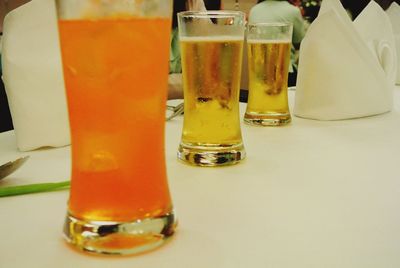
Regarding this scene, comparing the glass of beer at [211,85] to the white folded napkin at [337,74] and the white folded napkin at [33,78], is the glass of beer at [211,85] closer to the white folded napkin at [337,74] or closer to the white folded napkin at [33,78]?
the white folded napkin at [33,78]

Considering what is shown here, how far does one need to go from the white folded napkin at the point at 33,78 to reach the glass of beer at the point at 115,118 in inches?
18.4

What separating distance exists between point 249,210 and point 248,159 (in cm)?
28

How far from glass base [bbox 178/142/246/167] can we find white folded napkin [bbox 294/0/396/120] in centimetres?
46

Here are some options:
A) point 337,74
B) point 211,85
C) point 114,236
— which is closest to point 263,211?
point 114,236

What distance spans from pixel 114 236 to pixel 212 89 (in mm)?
430

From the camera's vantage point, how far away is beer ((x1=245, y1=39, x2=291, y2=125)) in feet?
3.79

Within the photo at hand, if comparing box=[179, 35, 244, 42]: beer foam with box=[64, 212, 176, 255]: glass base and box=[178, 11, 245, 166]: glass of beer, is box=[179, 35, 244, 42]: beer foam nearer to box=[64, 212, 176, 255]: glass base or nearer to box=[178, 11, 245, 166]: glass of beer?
box=[178, 11, 245, 166]: glass of beer

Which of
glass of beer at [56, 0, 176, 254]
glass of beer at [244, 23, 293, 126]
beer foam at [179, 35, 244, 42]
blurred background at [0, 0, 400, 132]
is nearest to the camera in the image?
glass of beer at [56, 0, 176, 254]

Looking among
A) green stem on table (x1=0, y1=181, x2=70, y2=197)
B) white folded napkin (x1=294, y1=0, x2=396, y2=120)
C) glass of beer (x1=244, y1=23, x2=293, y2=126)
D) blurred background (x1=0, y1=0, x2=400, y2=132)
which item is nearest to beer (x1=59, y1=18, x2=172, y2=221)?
green stem on table (x1=0, y1=181, x2=70, y2=197)

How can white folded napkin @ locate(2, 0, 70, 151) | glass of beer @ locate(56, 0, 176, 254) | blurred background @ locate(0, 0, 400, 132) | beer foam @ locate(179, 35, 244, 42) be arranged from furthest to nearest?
1. blurred background @ locate(0, 0, 400, 132)
2. white folded napkin @ locate(2, 0, 70, 151)
3. beer foam @ locate(179, 35, 244, 42)
4. glass of beer @ locate(56, 0, 176, 254)

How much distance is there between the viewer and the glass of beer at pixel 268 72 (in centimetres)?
115

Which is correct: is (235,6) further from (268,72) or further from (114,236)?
(114,236)

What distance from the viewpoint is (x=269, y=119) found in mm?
1193

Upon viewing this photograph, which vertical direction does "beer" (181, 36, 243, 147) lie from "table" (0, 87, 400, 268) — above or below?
above
